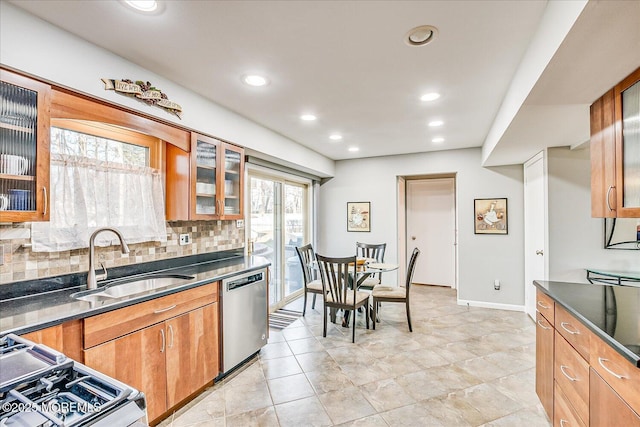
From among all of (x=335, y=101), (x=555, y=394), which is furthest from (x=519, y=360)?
(x=335, y=101)

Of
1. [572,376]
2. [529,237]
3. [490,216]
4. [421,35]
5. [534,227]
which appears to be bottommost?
[572,376]

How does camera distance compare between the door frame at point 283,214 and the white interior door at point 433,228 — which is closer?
the door frame at point 283,214

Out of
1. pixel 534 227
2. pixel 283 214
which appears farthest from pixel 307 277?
pixel 534 227

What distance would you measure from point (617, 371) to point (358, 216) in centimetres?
436

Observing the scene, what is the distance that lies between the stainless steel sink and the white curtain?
0.31 metres

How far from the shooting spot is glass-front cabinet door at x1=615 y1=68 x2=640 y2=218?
5.26 feet

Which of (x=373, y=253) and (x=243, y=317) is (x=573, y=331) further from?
(x=373, y=253)

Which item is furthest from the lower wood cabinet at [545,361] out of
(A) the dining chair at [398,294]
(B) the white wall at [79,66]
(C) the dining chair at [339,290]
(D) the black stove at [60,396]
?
(B) the white wall at [79,66]

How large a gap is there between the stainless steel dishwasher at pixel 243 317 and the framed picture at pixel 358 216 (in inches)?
107

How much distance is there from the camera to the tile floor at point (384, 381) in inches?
83.3

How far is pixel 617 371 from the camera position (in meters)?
1.22

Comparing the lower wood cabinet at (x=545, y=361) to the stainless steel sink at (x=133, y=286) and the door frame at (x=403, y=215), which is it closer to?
the stainless steel sink at (x=133, y=286)

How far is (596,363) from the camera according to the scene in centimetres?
139

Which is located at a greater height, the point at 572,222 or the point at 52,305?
the point at 572,222
